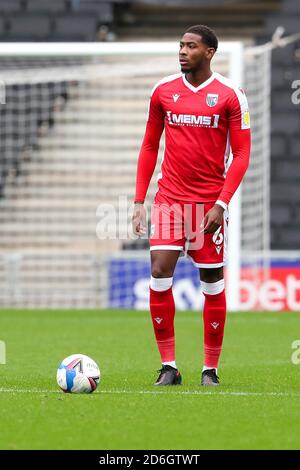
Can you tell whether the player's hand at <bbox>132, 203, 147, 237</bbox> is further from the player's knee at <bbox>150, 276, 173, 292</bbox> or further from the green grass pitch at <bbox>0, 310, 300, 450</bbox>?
the green grass pitch at <bbox>0, 310, 300, 450</bbox>

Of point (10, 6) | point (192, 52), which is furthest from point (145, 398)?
point (10, 6)

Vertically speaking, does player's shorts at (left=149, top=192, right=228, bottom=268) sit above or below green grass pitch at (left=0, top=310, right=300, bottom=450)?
above

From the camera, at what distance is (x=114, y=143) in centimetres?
1672

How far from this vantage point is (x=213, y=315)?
22.6 feet

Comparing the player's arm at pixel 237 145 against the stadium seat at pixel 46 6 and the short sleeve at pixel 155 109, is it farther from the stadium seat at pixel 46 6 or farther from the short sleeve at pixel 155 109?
the stadium seat at pixel 46 6

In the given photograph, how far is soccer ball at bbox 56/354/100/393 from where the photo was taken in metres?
6.18

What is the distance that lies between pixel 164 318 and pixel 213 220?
26.6 inches

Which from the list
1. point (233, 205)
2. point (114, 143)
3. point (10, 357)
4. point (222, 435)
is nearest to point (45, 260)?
point (114, 143)

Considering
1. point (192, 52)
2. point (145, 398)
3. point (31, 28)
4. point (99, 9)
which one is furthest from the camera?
point (99, 9)

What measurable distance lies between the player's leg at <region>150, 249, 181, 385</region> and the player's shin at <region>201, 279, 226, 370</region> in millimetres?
211

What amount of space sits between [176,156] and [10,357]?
8.03 feet

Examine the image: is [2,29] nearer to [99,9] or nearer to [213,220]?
[99,9]

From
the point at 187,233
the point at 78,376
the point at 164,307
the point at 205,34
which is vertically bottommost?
the point at 78,376

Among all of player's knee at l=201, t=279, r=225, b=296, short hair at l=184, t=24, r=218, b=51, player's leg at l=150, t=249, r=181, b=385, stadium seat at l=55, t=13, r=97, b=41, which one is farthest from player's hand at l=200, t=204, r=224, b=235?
stadium seat at l=55, t=13, r=97, b=41
